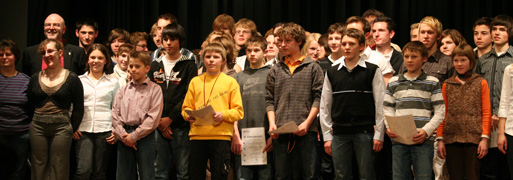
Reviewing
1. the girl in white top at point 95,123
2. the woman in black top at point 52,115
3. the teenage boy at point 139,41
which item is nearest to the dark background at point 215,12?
the teenage boy at point 139,41

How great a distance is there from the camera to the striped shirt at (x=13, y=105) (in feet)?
14.1

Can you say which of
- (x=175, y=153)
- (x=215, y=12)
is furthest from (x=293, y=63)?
(x=215, y=12)

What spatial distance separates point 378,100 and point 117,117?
6.51 ft

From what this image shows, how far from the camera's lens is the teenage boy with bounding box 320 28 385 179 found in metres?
3.70

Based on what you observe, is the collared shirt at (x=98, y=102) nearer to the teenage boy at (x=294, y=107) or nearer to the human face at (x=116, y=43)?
the human face at (x=116, y=43)

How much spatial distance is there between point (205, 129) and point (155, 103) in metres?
0.57

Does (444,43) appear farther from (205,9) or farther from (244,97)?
(205,9)

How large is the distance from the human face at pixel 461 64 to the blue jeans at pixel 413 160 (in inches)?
26.4

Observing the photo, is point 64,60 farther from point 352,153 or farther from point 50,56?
point 352,153

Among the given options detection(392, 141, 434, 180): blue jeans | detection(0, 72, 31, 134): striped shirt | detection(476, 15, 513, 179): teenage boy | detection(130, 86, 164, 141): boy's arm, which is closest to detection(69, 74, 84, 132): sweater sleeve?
detection(0, 72, 31, 134): striped shirt

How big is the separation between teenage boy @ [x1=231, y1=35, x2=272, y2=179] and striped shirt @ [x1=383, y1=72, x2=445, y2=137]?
3.06ft

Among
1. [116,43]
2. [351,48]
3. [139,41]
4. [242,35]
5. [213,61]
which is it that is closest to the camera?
[351,48]

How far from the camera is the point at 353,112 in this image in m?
3.72

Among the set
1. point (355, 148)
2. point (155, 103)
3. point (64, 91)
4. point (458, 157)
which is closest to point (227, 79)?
point (155, 103)
